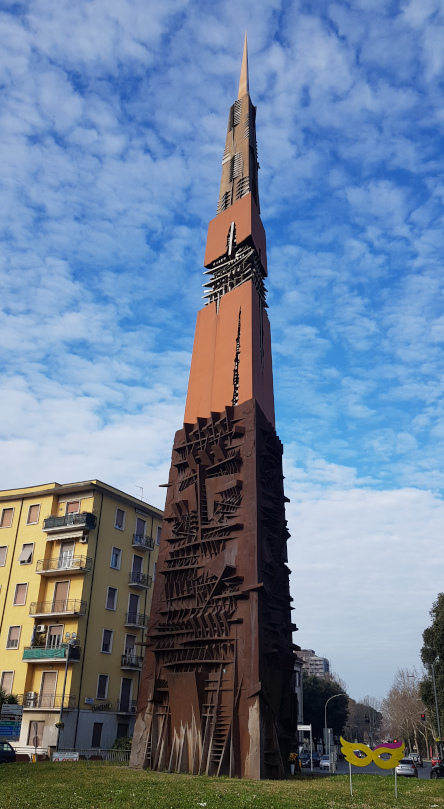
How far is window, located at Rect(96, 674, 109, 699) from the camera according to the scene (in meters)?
38.0

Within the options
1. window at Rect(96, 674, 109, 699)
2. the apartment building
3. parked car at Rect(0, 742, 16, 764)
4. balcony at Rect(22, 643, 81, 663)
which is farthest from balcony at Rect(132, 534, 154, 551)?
parked car at Rect(0, 742, 16, 764)

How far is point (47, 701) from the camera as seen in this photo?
118ft

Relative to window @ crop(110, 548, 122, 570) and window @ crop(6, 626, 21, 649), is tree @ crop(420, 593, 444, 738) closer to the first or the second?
window @ crop(110, 548, 122, 570)

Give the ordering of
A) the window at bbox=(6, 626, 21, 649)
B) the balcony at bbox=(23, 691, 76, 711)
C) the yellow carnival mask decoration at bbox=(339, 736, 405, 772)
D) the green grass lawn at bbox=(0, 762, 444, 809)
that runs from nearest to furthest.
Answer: the green grass lawn at bbox=(0, 762, 444, 809), the yellow carnival mask decoration at bbox=(339, 736, 405, 772), the balcony at bbox=(23, 691, 76, 711), the window at bbox=(6, 626, 21, 649)

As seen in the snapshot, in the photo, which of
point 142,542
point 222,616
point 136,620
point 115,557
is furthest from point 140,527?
point 222,616

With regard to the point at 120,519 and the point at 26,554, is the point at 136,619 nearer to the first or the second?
the point at 120,519

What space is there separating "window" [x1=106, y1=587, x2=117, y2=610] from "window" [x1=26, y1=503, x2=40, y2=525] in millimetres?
6920

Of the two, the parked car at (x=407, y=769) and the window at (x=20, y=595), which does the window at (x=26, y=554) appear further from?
the parked car at (x=407, y=769)

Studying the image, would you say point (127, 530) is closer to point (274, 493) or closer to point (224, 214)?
point (274, 493)

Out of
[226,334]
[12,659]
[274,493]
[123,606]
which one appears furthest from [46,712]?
[226,334]

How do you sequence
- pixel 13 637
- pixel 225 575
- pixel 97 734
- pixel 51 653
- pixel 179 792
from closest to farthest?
pixel 179 792, pixel 225 575, pixel 51 653, pixel 97 734, pixel 13 637

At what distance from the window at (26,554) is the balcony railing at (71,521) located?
72.3 inches

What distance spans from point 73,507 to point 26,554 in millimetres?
4317

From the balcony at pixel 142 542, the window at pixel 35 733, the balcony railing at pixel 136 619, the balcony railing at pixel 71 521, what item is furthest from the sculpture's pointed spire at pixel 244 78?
the window at pixel 35 733
